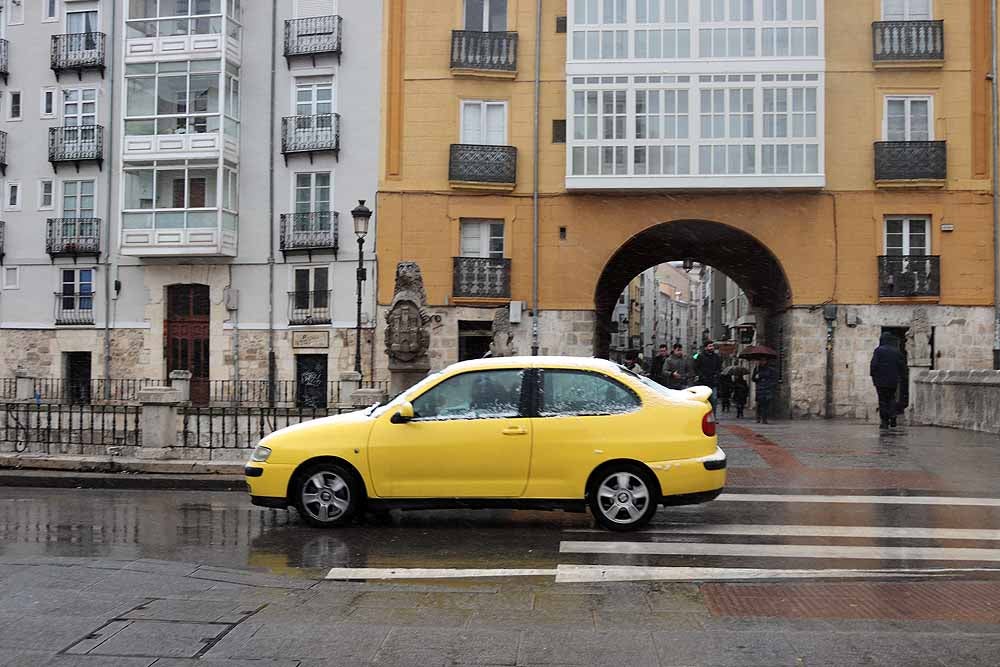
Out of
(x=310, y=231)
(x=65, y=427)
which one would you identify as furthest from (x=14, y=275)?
(x=65, y=427)

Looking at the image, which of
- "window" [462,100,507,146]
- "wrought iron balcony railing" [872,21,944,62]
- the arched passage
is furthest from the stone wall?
"window" [462,100,507,146]

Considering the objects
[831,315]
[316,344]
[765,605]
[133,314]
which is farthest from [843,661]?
[133,314]

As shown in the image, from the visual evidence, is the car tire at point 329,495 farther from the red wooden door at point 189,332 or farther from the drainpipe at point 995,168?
the drainpipe at point 995,168

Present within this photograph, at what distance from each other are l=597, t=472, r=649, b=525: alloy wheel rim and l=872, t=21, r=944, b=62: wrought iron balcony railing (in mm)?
22735

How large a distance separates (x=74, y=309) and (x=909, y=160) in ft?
84.1

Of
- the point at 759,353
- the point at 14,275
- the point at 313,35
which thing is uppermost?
the point at 313,35

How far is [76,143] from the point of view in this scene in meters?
31.2

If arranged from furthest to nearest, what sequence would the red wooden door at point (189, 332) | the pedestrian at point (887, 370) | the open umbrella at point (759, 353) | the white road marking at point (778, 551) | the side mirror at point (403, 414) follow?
the red wooden door at point (189, 332)
the open umbrella at point (759, 353)
the pedestrian at point (887, 370)
the side mirror at point (403, 414)
the white road marking at point (778, 551)

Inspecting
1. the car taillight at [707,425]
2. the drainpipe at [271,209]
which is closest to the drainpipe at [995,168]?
the drainpipe at [271,209]

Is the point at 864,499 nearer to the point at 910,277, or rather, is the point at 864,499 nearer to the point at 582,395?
the point at 582,395

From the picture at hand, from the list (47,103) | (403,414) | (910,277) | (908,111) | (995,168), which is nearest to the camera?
(403,414)

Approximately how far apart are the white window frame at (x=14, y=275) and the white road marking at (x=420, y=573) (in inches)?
1120

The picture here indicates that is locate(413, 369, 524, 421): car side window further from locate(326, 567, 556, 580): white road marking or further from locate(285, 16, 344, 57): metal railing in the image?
locate(285, 16, 344, 57): metal railing

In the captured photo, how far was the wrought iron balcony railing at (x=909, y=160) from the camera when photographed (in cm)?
2714
